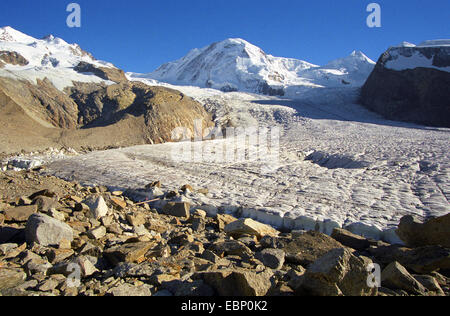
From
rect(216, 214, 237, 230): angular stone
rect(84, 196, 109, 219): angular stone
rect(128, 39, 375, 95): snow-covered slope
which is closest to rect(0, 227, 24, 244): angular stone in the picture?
rect(84, 196, 109, 219): angular stone

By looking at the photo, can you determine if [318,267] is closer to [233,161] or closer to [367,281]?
[367,281]

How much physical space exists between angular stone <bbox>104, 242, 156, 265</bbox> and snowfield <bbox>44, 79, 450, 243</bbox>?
2688 mm

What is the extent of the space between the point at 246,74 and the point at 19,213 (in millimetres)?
54757

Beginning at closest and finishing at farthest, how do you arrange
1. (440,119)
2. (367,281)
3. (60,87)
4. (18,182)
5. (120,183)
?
(367,281) < (18,182) < (120,183) < (60,87) < (440,119)

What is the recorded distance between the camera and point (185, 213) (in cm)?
536

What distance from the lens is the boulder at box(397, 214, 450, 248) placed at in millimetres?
3477

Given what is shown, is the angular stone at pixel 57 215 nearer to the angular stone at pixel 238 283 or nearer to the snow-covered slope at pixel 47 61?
the angular stone at pixel 238 283

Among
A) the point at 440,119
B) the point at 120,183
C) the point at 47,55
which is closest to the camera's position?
the point at 120,183

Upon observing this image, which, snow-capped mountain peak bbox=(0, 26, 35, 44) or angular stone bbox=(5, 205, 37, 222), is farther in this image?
snow-capped mountain peak bbox=(0, 26, 35, 44)

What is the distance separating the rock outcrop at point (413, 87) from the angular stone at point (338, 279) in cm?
3250

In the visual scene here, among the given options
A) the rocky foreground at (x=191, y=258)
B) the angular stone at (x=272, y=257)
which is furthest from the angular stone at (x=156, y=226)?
the angular stone at (x=272, y=257)

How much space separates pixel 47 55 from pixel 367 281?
81214 mm

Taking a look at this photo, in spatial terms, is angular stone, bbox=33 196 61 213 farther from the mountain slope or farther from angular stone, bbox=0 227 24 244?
the mountain slope
